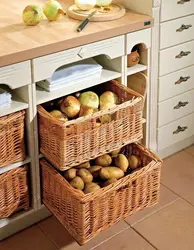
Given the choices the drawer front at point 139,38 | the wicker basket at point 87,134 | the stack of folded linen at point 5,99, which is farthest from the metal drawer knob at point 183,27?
the stack of folded linen at point 5,99

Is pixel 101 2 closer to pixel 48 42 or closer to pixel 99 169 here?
pixel 48 42

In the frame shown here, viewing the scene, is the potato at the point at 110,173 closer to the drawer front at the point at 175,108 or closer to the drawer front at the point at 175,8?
the drawer front at the point at 175,108

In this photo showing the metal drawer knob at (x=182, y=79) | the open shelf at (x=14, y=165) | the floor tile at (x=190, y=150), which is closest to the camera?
the open shelf at (x=14, y=165)

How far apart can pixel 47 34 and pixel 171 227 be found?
99 centimetres

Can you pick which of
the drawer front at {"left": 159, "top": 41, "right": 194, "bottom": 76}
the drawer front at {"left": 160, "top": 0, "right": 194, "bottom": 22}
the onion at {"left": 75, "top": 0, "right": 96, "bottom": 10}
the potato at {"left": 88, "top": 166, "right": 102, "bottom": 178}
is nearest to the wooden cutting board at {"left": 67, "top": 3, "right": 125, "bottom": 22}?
the onion at {"left": 75, "top": 0, "right": 96, "bottom": 10}

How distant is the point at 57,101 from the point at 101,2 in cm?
49

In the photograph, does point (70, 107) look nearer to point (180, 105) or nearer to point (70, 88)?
point (70, 88)

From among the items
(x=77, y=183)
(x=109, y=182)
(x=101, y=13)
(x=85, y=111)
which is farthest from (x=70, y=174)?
(x=101, y=13)

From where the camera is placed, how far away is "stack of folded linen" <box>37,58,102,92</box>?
6.59 ft

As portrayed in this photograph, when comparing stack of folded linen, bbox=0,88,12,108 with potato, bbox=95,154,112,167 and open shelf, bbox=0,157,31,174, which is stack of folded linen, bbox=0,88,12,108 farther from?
potato, bbox=95,154,112,167

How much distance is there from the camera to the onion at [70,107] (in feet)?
6.63

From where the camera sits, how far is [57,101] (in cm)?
214

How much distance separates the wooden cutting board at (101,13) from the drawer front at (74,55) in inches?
4.4

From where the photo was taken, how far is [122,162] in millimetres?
2121
